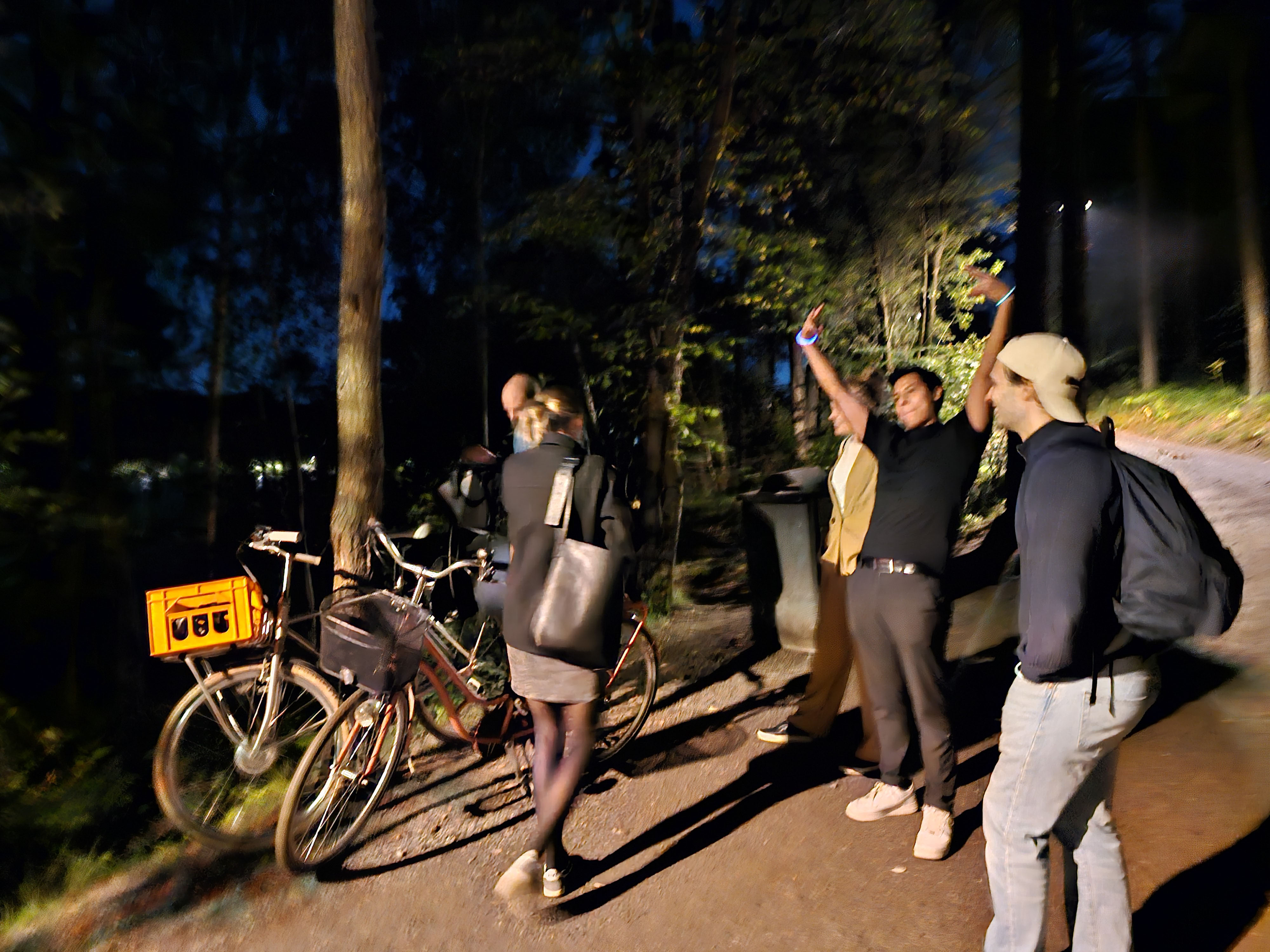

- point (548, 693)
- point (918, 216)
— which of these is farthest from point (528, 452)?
point (918, 216)

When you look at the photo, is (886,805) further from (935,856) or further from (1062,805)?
(1062,805)

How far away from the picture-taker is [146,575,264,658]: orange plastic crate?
3432 mm

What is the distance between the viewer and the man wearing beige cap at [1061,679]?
6.68 ft

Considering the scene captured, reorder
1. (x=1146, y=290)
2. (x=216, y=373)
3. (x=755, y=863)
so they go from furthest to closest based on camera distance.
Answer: (x=1146, y=290), (x=216, y=373), (x=755, y=863)

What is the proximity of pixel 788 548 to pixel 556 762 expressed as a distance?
3101 millimetres

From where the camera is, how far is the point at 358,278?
16.5 ft

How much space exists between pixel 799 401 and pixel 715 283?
557 cm

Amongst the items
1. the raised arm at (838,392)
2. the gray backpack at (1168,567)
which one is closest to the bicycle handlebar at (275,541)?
the raised arm at (838,392)

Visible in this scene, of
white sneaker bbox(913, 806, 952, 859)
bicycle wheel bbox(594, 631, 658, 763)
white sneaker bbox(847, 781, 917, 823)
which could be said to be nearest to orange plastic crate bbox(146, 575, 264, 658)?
bicycle wheel bbox(594, 631, 658, 763)

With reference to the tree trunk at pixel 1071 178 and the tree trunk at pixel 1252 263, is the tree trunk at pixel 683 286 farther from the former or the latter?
the tree trunk at pixel 1252 263

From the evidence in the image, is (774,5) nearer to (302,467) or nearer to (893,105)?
(893,105)

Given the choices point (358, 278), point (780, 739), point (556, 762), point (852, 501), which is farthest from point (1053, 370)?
point (358, 278)

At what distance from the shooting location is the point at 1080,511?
202 centimetres

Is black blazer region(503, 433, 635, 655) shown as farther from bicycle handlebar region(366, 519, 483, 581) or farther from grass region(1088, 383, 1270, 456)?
grass region(1088, 383, 1270, 456)
